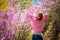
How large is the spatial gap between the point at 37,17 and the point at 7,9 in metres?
0.34

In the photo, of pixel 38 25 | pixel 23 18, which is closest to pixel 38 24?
pixel 38 25

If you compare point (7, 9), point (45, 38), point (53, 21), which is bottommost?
point (45, 38)

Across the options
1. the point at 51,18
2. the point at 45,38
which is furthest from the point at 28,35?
the point at 51,18

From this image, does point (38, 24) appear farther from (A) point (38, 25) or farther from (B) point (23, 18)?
(B) point (23, 18)

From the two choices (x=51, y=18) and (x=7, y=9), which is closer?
(x=51, y=18)

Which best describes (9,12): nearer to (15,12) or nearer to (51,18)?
(15,12)

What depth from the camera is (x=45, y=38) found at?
1609 millimetres

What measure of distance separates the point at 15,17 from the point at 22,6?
0.13 meters

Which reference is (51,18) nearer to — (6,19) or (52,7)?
(52,7)

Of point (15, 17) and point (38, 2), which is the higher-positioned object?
point (38, 2)

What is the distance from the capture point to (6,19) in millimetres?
1715

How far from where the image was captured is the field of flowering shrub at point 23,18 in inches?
63.0

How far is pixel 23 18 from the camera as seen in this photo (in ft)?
5.47

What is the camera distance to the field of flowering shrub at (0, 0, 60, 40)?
1599 millimetres
